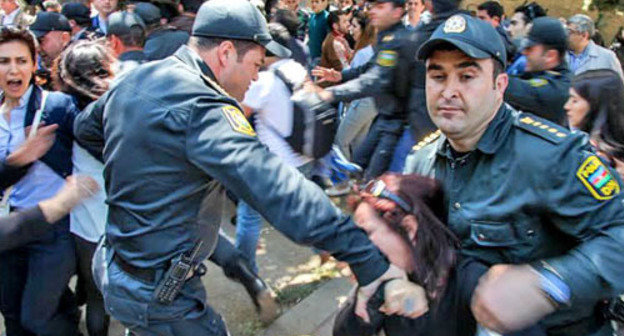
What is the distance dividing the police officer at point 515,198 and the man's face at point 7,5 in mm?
7282

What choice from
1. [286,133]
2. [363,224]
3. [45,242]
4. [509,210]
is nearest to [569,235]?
[509,210]

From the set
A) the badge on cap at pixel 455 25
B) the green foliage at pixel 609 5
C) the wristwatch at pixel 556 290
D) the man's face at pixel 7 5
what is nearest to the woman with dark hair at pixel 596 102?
the badge on cap at pixel 455 25

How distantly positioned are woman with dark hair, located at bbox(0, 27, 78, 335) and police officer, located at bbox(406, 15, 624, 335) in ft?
6.61

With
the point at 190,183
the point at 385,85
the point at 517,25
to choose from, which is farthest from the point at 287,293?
the point at 517,25

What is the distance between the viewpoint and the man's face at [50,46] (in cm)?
468

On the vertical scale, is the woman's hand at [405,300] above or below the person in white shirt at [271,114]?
above

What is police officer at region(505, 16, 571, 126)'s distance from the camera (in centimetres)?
347

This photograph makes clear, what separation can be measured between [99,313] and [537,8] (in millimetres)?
7186

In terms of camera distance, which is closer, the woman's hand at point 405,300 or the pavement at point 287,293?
the woman's hand at point 405,300

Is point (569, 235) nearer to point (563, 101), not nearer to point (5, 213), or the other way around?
point (563, 101)

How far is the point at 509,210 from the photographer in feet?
5.70

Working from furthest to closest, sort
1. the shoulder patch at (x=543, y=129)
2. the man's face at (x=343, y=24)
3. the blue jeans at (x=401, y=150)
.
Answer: the man's face at (x=343, y=24)
the blue jeans at (x=401, y=150)
the shoulder patch at (x=543, y=129)

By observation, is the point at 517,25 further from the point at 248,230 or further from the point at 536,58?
the point at 248,230

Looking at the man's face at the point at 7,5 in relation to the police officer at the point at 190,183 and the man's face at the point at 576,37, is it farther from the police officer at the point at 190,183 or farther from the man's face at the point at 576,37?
the man's face at the point at 576,37
